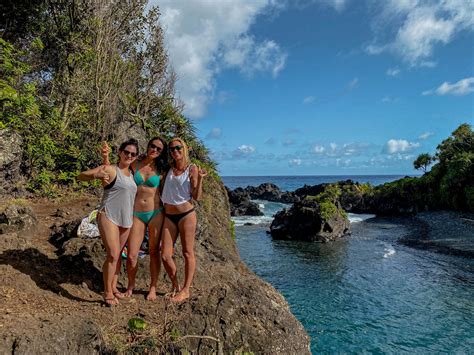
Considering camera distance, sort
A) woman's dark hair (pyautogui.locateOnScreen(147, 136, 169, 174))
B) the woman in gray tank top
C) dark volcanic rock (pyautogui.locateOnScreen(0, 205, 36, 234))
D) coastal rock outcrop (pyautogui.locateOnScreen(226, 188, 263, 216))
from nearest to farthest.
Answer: the woman in gray tank top
woman's dark hair (pyautogui.locateOnScreen(147, 136, 169, 174))
dark volcanic rock (pyautogui.locateOnScreen(0, 205, 36, 234))
coastal rock outcrop (pyautogui.locateOnScreen(226, 188, 263, 216))

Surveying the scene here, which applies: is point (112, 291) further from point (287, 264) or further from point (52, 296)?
point (287, 264)

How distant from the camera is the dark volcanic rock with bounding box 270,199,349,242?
28.1m

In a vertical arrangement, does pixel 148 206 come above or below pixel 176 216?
above

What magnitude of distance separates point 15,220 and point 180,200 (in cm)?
379

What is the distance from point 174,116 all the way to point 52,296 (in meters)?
9.61

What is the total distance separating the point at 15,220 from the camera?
655 cm


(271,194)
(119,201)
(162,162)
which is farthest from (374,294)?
(271,194)

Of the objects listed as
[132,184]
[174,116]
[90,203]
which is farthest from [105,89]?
[132,184]

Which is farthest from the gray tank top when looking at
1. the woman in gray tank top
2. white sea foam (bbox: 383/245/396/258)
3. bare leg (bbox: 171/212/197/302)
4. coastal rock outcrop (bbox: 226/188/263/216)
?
coastal rock outcrop (bbox: 226/188/263/216)

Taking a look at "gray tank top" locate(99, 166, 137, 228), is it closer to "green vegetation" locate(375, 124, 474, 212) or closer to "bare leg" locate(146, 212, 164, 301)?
"bare leg" locate(146, 212, 164, 301)

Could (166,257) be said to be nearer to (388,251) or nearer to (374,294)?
(374,294)

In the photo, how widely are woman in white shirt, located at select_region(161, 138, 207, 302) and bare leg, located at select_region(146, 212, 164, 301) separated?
0.10 meters

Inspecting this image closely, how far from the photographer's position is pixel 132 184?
5.00 metres

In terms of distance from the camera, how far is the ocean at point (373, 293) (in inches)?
410
